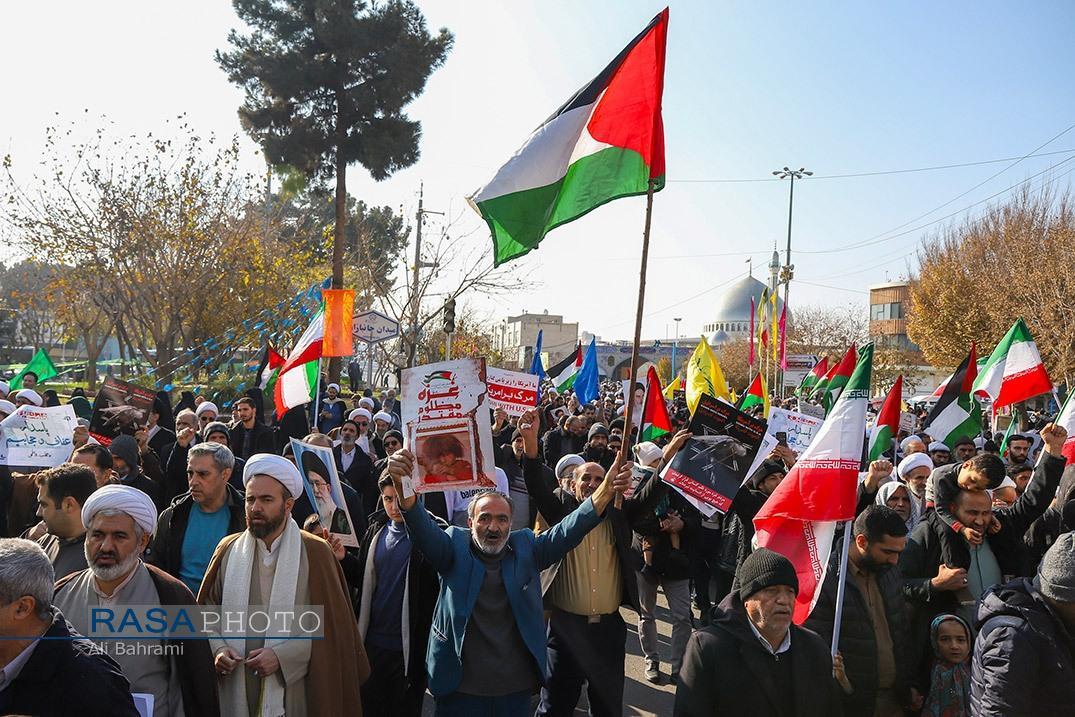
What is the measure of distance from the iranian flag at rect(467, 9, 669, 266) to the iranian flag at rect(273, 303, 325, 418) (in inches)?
190

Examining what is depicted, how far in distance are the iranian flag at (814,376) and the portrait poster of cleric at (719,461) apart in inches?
550

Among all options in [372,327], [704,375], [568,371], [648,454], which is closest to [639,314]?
[648,454]

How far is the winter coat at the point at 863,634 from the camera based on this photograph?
434 cm

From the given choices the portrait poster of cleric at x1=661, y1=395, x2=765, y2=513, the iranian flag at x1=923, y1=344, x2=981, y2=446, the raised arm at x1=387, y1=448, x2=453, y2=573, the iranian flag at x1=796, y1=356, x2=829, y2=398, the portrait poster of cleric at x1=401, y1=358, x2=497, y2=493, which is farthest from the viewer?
the iranian flag at x1=796, y1=356, x2=829, y2=398

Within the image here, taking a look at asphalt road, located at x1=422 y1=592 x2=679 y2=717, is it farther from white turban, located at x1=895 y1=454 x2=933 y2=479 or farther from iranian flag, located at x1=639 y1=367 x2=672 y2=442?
iranian flag, located at x1=639 y1=367 x2=672 y2=442

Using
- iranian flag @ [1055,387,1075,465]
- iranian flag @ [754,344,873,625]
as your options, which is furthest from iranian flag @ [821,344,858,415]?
iranian flag @ [754,344,873,625]

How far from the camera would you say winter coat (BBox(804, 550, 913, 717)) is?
434 cm

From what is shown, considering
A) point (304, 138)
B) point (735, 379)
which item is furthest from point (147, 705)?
point (735, 379)

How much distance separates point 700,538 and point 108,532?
4966 mm

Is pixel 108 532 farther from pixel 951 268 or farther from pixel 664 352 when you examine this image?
pixel 664 352

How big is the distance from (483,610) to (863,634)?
1860 millimetres

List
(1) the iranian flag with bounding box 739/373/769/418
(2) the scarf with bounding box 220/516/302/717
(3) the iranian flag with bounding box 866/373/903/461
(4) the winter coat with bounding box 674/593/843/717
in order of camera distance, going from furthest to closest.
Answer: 1. (1) the iranian flag with bounding box 739/373/769/418
2. (3) the iranian flag with bounding box 866/373/903/461
3. (2) the scarf with bounding box 220/516/302/717
4. (4) the winter coat with bounding box 674/593/843/717

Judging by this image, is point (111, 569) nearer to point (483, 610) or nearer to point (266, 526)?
point (266, 526)

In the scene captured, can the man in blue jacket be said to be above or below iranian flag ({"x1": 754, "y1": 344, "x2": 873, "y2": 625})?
below
